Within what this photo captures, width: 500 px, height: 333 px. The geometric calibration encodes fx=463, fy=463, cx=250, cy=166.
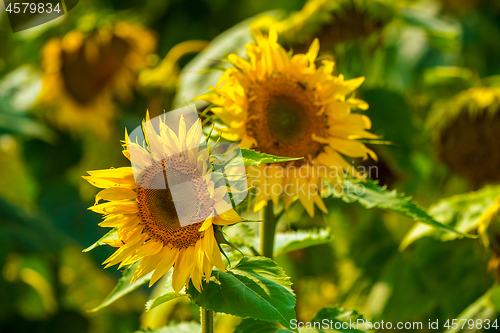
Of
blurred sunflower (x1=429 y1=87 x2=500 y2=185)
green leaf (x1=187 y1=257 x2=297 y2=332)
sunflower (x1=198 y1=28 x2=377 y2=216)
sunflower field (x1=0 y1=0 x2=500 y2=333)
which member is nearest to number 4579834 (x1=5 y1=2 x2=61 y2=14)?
sunflower field (x1=0 y1=0 x2=500 y2=333)

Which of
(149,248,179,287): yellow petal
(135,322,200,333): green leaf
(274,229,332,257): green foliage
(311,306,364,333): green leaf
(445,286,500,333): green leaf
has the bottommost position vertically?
(445,286,500,333): green leaf

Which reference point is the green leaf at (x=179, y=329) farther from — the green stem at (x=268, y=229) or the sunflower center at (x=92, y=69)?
the sunflower center at (x=92, y=69)

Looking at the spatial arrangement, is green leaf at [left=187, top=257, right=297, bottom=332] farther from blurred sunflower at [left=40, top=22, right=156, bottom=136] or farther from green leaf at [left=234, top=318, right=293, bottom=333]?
blurred sunflower at [left=40, top=22, right=156, bottom=136]

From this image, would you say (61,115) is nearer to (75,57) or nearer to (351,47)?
(75,57)

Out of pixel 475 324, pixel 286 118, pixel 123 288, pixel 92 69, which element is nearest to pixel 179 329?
pixel 123 288

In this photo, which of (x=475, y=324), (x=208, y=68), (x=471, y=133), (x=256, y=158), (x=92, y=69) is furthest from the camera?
(x=92, y=69)
